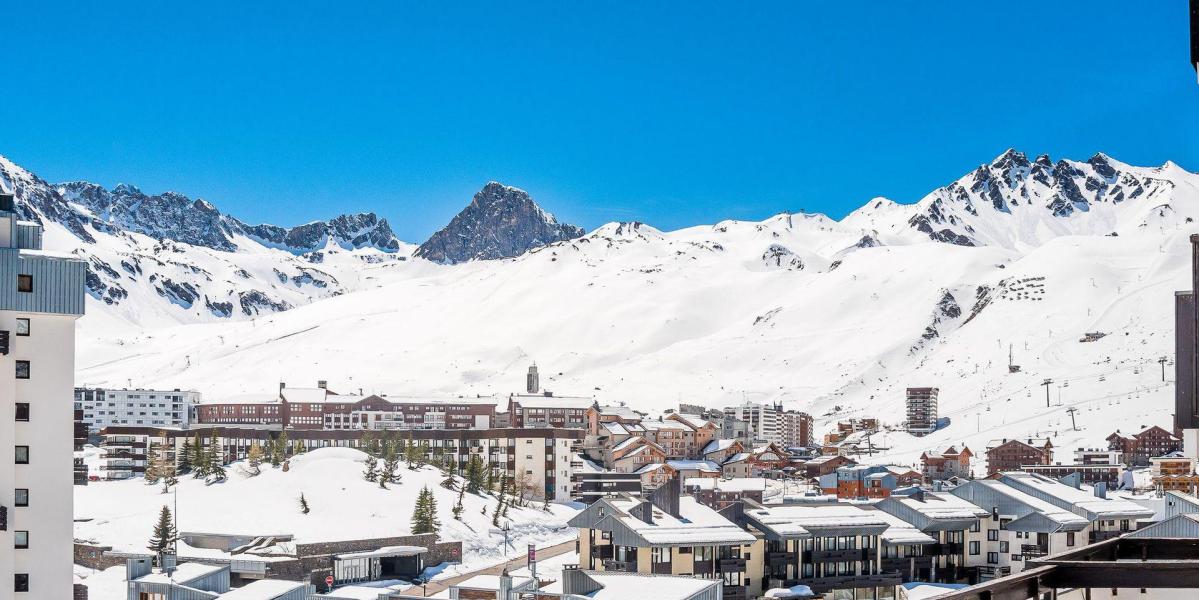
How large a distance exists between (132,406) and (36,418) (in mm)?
129542

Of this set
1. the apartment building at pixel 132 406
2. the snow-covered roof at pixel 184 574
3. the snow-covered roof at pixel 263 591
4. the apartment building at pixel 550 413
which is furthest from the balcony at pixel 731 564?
the apartment building at pixel 132 406

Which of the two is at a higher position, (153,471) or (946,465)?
(153,471)

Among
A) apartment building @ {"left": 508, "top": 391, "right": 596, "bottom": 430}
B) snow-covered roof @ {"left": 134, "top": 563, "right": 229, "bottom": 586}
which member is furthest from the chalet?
snow-covered roof @ {"left": 134, "top": 563, "right": 229, "bottom": 586}

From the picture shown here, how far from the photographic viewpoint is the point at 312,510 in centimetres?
7019

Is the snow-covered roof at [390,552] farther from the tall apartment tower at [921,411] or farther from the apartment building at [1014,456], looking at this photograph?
the tall apartment tower at [921,411]

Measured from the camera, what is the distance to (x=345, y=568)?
54312mm

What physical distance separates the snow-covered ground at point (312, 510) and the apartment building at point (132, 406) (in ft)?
212

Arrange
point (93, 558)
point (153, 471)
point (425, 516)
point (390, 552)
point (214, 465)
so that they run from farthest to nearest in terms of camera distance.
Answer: point (153, 471) → point (214, 465) → point (425, 516) → point (390, 552) → point (93, 558)

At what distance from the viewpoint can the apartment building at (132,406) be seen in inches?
5748

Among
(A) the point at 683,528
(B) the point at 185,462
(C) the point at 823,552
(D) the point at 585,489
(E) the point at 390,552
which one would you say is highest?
(A) the point at 683,528

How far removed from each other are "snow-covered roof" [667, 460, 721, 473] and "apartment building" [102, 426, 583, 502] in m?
12.8

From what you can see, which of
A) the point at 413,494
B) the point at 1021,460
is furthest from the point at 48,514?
the point at 1021,460

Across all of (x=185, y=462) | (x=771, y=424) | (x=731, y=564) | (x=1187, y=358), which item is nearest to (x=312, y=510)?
(x=185, y=462)

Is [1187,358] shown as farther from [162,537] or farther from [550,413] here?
[550,413]
